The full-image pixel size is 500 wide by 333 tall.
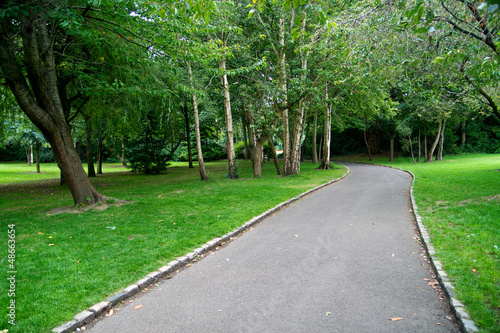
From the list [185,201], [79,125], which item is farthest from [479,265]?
[79,125]

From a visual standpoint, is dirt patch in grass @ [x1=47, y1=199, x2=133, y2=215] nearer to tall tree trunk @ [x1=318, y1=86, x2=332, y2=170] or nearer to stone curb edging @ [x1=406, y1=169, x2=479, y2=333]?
stone curb edging @ [x1=406, y1=169, x2=479, y2=333]

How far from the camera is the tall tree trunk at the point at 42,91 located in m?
7.43

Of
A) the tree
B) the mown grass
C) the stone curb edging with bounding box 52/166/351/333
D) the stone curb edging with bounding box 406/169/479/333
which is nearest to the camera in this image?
the stone curb edging with bounding box 406/169/479/333

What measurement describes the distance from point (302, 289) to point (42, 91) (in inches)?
333

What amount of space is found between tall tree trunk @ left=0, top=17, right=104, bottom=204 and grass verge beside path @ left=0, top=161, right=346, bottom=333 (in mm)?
1276

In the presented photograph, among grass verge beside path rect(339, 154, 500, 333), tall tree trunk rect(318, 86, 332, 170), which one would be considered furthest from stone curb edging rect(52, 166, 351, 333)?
tall tree trunk rect(318, 86, 332, 170)

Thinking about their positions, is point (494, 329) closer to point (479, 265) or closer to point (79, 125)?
point (479, 265)

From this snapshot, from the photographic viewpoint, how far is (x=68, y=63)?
1003 cm

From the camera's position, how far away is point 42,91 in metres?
8.05

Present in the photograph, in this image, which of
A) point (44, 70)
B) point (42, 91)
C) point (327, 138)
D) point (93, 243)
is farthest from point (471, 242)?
point (327, 138)

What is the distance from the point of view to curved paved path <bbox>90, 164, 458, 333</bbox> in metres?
3.29

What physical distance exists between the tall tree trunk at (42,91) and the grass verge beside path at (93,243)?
1.28 metres

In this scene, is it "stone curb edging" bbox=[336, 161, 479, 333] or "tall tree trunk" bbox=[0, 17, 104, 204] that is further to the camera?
"tall tree trunk" bbox=[0, 17, 104, 204]

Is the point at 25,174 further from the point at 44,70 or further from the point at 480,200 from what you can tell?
the point at 480,200
